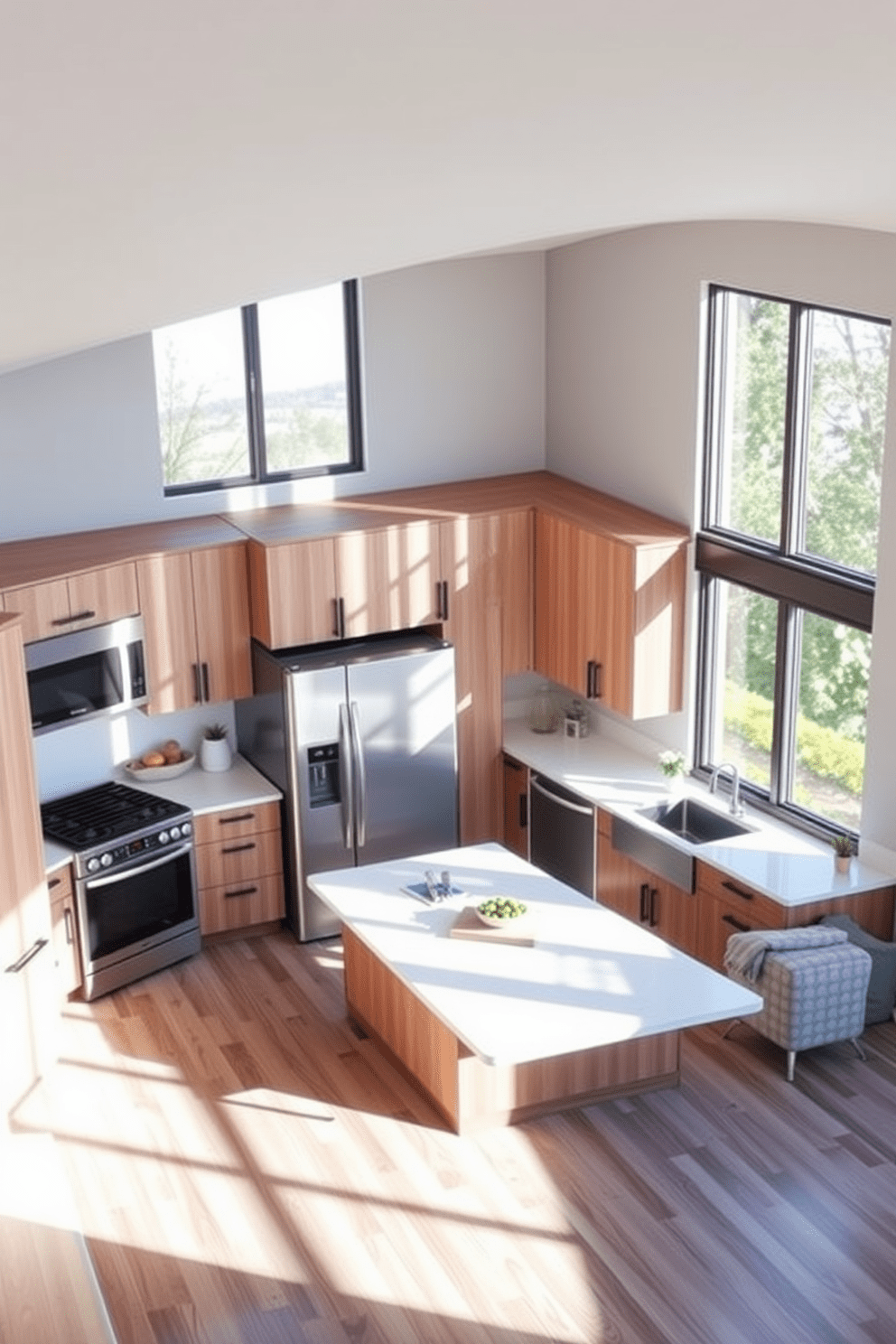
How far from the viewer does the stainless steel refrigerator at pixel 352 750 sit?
8.10m

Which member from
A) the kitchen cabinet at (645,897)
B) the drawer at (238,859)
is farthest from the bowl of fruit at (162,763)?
the kitchen cabinet at (645,897)

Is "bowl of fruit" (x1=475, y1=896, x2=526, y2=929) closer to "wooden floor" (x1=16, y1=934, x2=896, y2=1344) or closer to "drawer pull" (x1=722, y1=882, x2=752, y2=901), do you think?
"wooden floor" (x1=16, y1=934, x2=896, y2=1344)

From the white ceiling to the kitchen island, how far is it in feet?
9.17

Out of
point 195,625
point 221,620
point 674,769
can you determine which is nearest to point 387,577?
point 221,620

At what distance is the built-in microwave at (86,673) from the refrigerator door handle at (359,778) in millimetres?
1044

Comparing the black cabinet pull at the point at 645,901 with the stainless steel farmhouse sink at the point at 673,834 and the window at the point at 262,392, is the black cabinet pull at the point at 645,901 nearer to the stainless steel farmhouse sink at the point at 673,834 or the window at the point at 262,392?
the stainless steel farmhouse sink at the point at 673,834

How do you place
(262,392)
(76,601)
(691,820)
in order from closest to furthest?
(76,601) → (691,820) → (262,392)

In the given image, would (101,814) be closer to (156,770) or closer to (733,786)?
(156,770)

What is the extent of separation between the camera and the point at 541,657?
29.0 ft

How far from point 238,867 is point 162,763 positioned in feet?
2.23

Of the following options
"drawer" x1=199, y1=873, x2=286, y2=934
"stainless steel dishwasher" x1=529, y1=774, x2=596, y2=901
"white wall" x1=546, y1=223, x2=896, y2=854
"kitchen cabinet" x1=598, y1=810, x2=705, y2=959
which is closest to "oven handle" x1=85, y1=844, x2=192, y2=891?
"drawer" x1=199, y1=873, x2=286, y2=934

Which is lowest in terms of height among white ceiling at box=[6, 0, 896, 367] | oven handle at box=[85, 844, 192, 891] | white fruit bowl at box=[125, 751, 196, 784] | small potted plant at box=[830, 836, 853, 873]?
oven handle at box=[85, 844, 192, 891]

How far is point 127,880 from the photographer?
783 cm

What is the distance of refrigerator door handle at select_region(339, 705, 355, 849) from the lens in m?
8.15
